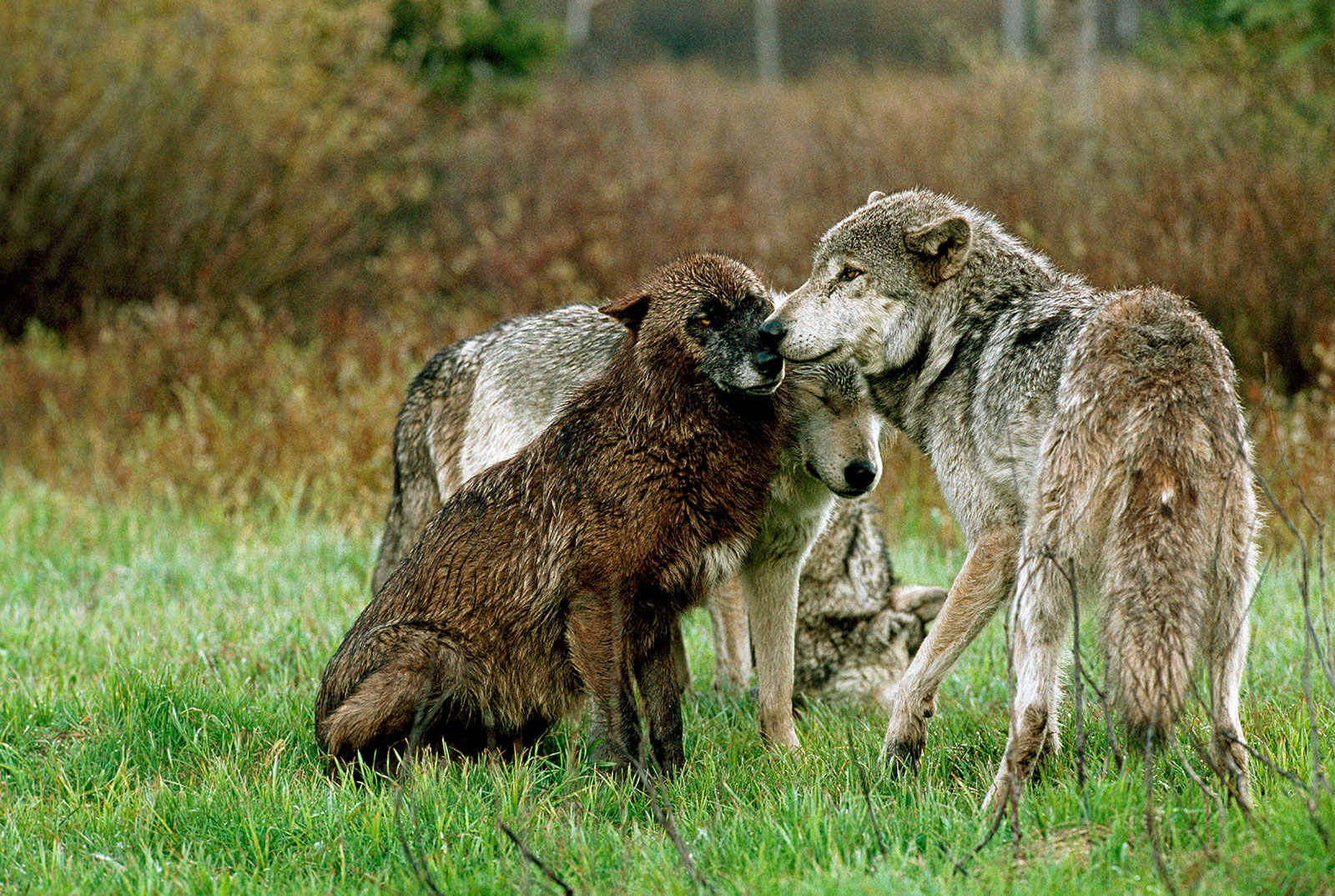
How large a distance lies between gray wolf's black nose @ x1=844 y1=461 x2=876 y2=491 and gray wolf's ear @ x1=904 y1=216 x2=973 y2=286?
761 mm

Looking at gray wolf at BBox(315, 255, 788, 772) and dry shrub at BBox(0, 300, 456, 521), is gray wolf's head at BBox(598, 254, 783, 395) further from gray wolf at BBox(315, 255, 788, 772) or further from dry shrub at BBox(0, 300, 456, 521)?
dry shrub at BBox(0, 300, 456, 521)

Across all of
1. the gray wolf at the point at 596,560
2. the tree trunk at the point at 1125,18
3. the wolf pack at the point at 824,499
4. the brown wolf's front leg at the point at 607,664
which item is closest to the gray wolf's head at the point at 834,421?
the wolf pack at the point at 824,499

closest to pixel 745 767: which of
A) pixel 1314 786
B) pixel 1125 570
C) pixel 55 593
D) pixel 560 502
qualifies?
pixel 560 502

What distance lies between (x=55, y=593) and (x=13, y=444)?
4.19m

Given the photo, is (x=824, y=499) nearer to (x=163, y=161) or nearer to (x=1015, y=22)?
(x=163, y=161)

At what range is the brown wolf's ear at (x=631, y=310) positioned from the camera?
4.86 metres

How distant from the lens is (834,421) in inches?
191

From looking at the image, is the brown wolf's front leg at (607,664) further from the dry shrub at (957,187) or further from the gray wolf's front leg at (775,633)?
the dry shrub at (957,187)

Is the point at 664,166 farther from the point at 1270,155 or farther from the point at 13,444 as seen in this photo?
the point at 13,444

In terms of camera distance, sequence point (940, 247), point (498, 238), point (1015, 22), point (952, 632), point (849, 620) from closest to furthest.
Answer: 1. point (952, 632)
2. point (940, 247)
3. point (849, 620)
4. point (498, 238)
5. point (1015, 22)

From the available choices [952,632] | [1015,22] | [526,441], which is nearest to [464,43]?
[526,441]

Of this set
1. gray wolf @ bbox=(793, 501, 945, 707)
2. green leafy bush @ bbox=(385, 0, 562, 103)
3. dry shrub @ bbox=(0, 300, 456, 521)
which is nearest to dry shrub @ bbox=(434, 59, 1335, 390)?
green leafy bush @ bbox=(385, 0, 562, 103)

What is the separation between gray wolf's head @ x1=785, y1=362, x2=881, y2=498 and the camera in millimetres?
4699

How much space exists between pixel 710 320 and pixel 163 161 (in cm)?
961
